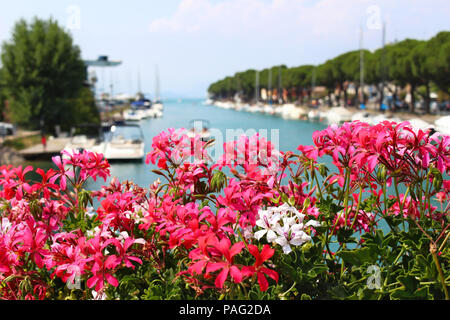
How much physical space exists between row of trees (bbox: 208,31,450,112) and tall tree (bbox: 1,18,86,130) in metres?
18.3

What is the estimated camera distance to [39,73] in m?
23.6

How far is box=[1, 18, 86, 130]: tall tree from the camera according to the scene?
917 inches

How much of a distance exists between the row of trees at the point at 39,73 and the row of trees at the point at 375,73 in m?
18.3

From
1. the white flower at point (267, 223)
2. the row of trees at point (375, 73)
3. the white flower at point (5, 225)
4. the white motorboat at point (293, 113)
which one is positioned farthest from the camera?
the white motorboat at point (293, 113)

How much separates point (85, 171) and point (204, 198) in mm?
478

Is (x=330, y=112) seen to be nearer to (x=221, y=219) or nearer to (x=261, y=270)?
(x=221, y=219)

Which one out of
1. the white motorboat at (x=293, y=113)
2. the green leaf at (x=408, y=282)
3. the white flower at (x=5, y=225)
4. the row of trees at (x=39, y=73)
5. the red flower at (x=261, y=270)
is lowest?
the white motorboat at (x=293, y=113)

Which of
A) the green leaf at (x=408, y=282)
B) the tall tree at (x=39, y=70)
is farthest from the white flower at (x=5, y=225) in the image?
the tall tree at (x=39, y=70)

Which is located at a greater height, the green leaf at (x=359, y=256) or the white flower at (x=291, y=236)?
the white flower at (x=291, y=236)

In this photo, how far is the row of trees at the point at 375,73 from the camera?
28.7m

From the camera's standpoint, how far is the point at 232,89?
267 feet

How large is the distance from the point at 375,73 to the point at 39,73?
26.8 meters

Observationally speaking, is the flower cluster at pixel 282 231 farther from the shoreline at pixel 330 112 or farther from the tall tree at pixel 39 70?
the shoreline at pixel 330 112

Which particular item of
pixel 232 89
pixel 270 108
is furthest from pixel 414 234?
pixel 232 89
